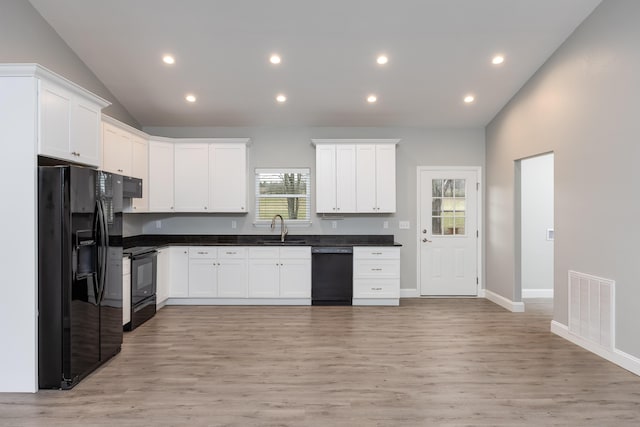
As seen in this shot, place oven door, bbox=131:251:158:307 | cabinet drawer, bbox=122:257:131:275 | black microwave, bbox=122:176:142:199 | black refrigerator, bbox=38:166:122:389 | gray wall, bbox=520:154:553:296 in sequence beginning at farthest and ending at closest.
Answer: gray wall, bbox=520:154:553:296 < oven door, bbox=131:251:158:307 < cabinet drawer, bbox=122:257:131:275 < black microwave, bbox=122:176:142:199 < black refrigerator, bbox=38:166:122:389

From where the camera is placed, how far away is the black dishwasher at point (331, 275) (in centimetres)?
566

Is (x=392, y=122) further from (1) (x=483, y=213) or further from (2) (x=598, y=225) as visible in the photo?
(2) (x=598, y=225)

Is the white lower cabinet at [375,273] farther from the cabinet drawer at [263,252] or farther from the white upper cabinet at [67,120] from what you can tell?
the white upper cabinet at [67,120]

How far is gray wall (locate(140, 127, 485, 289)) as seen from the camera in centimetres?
626

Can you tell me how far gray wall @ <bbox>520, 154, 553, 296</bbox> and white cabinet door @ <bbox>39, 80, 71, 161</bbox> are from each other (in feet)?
20.2

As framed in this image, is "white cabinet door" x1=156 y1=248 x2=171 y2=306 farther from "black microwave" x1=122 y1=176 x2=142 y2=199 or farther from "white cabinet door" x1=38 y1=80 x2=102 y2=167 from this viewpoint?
"white cabinet door" x1=38 y1=80 x2=102 y2=167

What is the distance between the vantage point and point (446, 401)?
276cm

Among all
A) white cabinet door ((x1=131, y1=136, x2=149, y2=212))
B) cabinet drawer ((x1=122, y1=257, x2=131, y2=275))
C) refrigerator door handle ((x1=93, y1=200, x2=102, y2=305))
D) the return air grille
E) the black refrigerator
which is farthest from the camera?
white cabinet door ((x1=131, y1=136, x2=149, y2=212))

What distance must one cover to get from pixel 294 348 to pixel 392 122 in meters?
3.82

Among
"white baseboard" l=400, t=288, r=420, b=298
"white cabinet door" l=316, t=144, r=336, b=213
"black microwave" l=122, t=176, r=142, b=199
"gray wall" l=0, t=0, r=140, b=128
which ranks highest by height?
"gray wall" l=0, t=0, r=140, b=128

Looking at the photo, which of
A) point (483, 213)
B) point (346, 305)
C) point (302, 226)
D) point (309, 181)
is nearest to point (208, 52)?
point (309, 181)

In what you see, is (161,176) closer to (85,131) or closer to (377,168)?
(85,131)

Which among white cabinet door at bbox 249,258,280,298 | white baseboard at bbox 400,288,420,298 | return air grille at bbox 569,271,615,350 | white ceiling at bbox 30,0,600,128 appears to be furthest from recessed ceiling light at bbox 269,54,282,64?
return air grille at bbox 569,271,615,350

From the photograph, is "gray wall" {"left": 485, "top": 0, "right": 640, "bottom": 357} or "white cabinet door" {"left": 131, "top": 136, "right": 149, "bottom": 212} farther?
"white cabinet door" {"left": 131, "top": 136, "right": 149, "bottom": 212}
